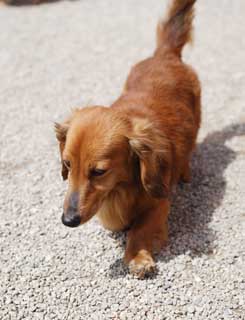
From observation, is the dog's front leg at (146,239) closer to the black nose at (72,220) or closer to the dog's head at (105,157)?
the dog's head at (105,157)

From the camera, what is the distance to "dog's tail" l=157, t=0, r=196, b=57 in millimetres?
4352

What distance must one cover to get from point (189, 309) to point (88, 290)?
675mm

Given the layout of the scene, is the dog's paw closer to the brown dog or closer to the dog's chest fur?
the brown dog

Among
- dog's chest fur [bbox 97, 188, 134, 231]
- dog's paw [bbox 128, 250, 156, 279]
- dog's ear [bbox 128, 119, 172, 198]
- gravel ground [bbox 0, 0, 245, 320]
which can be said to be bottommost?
gravel ground [bbox 0, 0, 245, 320]

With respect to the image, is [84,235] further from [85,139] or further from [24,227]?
[85,139]

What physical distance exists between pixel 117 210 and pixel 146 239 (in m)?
0.29

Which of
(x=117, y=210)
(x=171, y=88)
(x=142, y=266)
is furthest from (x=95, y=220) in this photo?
(x=171, y=88)

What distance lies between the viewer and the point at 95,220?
371 cm

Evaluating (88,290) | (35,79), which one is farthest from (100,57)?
(88,290)

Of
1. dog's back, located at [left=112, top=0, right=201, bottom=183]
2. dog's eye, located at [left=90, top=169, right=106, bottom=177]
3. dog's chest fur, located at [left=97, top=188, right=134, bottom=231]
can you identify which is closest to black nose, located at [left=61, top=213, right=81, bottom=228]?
dog's eye, located at [left=90, top=169, right=106, bottom=177]

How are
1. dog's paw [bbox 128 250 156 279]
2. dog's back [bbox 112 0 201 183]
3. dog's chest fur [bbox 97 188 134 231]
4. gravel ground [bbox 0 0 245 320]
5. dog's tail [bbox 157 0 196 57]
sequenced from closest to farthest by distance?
gravel ground [bbox 0 0 245 320]
dog's paw [bbox 128 250 156 279]
dog's chest fur [bbox 97 188 134 231]
dog's back [bbox 112 0 201 183]
dog's tail [bbox 157 0 196 57]

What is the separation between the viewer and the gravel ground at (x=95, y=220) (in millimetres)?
3004

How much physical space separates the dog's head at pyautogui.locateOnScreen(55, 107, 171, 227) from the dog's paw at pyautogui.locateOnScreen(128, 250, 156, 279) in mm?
443

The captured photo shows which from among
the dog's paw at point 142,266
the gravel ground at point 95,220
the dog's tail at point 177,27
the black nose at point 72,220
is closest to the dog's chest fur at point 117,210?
the gravel ground at point 95,220
